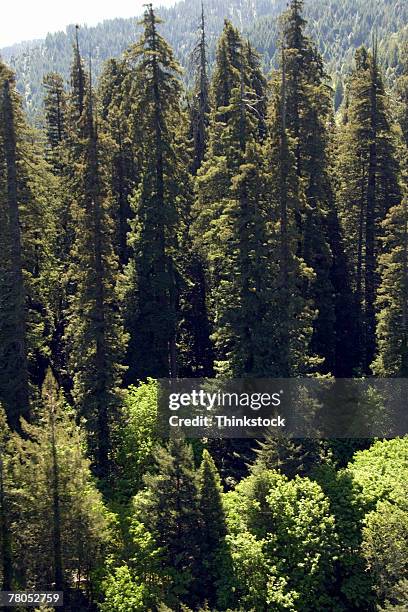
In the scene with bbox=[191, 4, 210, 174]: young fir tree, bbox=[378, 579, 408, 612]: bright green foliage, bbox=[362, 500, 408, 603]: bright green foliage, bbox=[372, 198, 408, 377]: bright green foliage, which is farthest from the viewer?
bbox=[191, 4, 210, 174]: young fir tree

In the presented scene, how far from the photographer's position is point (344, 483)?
786 inches

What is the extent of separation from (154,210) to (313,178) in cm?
843

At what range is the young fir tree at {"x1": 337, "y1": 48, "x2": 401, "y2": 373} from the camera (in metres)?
32.7

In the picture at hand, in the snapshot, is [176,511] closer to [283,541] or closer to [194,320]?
[283,541]

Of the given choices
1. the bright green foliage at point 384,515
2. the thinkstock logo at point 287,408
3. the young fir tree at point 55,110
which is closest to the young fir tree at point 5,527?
the thinkstock logo at point 287,408

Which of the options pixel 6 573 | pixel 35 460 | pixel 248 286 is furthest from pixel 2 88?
pixel 6 573

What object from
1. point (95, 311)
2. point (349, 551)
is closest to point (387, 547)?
point (349, 551)

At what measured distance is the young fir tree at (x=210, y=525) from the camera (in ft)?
59.7

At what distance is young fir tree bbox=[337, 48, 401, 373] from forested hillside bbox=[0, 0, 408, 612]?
14 centimetres

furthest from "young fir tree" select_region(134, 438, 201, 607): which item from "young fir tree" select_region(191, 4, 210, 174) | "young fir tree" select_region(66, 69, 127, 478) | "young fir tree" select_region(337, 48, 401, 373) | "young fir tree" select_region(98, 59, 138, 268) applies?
"young fir tree" select_region(191, 4, 210, 174)

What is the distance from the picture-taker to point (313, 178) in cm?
3120

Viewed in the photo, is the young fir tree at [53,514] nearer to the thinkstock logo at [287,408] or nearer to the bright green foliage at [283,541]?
the bright green foliage at [283,541]

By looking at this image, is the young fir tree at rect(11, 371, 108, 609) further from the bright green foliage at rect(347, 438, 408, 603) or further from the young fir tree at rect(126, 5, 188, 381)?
the young fir tree at rect(126, 5, 188, 381)

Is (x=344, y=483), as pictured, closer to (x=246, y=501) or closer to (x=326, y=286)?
(x=246, y=501)
